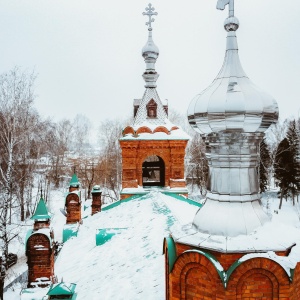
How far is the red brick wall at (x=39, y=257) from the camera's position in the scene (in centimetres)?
659

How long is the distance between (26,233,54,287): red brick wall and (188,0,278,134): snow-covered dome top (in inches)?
186

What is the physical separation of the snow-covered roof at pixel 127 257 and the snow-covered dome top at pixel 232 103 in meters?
2.40

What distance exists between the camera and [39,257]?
663 cm

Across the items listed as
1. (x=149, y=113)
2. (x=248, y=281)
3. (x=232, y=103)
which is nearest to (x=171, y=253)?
(x=248, y=281)

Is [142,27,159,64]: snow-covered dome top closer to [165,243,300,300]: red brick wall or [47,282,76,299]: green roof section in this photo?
[47,282,76,299]: green roof section

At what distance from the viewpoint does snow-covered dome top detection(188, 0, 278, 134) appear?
2.94m

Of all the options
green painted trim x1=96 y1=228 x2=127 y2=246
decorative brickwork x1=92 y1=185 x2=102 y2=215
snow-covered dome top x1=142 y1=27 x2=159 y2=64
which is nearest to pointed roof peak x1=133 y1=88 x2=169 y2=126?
snow-covered dome top x1=142 y1=27 x2=159 y2=64

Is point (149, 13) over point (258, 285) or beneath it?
over

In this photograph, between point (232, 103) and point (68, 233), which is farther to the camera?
point (68, 233)

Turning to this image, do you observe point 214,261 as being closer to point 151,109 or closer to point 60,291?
point 60,291

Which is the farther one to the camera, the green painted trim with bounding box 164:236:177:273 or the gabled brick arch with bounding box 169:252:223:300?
the green painted trim with bounding box 164:236:177:273

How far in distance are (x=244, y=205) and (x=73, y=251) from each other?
21.0 feet

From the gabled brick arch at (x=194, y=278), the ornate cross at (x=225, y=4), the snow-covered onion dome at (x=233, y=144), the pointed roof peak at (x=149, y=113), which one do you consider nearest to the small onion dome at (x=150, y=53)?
the pointed roof peak at (x=149, y=113)

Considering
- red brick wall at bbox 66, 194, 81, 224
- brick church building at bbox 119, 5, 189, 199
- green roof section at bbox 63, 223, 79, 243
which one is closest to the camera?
green roof section at bbox 63, 223, 79, 243
